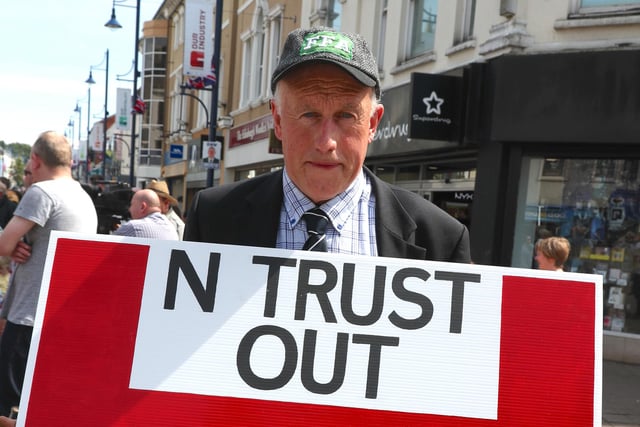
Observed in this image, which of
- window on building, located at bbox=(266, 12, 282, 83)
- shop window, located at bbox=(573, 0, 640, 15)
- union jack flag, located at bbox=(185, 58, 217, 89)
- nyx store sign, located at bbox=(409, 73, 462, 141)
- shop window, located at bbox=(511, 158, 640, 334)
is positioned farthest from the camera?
window on building, located at bbox=(266, 12, 282, 83)

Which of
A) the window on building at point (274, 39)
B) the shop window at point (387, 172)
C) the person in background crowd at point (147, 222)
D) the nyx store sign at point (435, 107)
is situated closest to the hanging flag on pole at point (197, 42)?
the window on building at point (274, 39)

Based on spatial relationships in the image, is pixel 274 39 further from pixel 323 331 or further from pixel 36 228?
pixel 323 331

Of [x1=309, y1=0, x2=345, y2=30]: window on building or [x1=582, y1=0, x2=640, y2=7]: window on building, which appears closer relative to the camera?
[x1=582, y1=0, x2=640, y2=7]: window on building

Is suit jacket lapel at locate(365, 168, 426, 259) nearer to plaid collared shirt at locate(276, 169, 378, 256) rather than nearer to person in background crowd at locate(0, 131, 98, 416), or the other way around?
plaid collared shirt at locate(276, 169, 378, 256)

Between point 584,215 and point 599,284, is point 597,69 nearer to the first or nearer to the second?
point 584,215

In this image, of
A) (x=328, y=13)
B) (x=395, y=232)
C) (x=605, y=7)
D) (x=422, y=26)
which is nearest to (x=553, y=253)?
(x=605, y=7)

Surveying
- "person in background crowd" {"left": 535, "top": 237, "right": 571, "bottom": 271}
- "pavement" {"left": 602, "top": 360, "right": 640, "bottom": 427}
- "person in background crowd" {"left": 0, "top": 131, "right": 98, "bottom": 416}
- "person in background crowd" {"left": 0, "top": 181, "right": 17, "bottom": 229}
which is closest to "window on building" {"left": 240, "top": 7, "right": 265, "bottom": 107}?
"person in background crowd" {"left": 0, "top": 181, "right": 17, "bottom": 229}

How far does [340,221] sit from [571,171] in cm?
711

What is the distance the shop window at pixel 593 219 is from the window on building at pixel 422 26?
321 centimetres

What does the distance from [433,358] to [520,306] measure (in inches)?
11.6

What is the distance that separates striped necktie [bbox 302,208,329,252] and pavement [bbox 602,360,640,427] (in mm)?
4693

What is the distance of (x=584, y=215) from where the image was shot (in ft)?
27.1

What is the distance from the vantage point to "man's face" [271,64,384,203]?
1769 millimetres

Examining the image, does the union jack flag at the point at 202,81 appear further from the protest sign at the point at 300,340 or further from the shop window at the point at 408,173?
the protest sign at the point at 300,340
